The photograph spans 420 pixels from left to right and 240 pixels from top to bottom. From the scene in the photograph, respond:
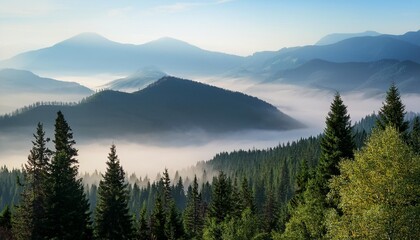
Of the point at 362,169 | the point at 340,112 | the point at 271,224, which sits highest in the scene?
the point at 340,112

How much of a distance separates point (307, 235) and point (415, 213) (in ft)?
50.3

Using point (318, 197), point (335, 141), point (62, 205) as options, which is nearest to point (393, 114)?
point (335, 141)

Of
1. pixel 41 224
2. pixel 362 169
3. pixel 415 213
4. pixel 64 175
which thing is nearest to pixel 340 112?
pixel 362 169

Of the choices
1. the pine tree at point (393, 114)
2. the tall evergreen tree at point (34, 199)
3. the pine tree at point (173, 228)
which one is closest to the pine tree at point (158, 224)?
A: the pine tree at point (173, 228)

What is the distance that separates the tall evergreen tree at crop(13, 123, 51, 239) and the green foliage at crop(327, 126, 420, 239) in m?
35.2

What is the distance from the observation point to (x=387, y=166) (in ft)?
104

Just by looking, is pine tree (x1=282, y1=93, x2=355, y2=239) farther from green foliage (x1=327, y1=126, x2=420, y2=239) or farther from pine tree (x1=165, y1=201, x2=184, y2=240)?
pine tree (x1=165, y1=201, x2=184, y2=240)

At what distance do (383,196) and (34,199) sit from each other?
41001 mm

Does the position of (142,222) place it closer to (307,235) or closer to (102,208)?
(102,208)

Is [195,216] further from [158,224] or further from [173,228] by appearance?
[173,228]

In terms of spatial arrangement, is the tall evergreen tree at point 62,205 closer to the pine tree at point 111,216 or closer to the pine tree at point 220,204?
the pine tree at point 111,216

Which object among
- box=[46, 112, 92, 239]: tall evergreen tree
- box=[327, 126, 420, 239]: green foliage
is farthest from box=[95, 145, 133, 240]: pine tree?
box=[327, 126, 420, 239]: green foliage

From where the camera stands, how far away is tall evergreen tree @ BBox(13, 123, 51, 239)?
172 feet

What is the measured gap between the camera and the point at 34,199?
2146 inches
